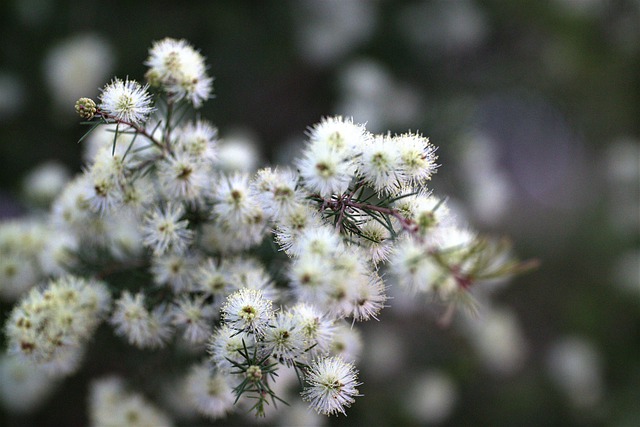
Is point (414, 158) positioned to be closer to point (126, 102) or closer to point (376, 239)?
point (376, 239)

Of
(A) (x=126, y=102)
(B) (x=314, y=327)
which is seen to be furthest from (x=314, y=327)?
(A) (x=126, y=102)

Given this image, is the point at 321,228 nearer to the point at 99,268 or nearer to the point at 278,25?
the point at 99,268

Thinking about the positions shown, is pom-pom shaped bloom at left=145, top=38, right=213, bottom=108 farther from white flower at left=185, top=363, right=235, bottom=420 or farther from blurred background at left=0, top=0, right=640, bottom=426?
blurred background at left=0, top=0, right=640, bottom=426

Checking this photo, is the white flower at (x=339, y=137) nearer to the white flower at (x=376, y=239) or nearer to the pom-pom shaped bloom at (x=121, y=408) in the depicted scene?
the white flower at (x=376, y=239)

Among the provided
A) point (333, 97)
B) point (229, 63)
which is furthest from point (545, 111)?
point (229, 63)

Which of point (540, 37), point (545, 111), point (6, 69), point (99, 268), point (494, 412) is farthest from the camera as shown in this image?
point (545, 111)

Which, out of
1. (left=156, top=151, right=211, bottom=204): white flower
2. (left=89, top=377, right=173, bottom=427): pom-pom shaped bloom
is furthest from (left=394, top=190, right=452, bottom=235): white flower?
(left=89, top=377, right=173, bottom=427): pom-pom shaped bloom

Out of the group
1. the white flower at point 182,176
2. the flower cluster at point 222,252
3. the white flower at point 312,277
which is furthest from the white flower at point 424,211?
the white flower at point 182,176
